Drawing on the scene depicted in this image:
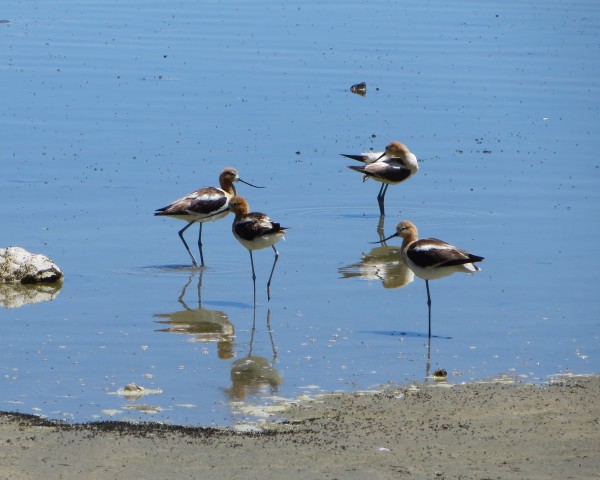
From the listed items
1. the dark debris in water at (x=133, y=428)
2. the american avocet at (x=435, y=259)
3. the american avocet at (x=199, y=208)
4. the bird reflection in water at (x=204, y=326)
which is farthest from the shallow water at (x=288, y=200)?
the american avocet at (x=435, y=259)

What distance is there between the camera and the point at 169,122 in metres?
21.2

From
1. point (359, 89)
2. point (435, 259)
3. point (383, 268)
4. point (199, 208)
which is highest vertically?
point (359, 89)

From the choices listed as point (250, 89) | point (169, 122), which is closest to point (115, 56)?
point (250, 89)

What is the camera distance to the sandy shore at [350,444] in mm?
7602

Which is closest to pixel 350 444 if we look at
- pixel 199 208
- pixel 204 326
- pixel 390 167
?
pixel 204 326

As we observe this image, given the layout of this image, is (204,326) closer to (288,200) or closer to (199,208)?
(199,208)

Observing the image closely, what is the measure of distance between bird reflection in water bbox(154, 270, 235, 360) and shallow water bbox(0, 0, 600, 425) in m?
0.03

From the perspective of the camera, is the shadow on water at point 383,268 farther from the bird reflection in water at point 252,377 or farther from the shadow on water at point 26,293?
the shadow on water at point 26,293

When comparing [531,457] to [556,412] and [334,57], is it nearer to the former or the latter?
[556,412]

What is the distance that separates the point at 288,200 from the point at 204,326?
5289 millimetres

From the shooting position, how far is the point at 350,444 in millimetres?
8078

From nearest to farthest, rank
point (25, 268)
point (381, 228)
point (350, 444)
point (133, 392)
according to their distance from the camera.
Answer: point (350, 444)
point (133, 392)
point (25, 268)
point (381, 228)

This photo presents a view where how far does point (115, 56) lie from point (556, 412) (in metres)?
19.8

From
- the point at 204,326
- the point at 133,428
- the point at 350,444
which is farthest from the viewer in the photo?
the point at 204,326
